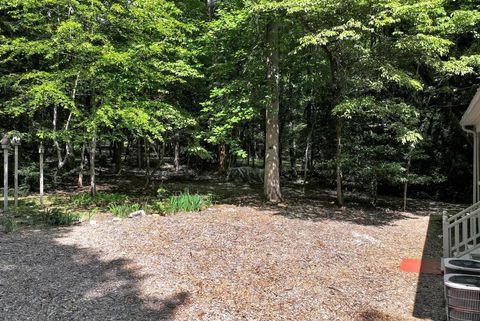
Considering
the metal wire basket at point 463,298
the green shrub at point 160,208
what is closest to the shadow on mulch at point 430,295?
the metal wire basket at point 463,298

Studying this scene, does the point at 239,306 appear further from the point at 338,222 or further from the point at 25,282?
the point at 338,222

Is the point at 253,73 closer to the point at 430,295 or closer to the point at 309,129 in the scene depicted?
the point at 309,129

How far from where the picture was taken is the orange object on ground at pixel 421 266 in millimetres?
5223

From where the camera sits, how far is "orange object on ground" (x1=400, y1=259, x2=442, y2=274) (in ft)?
17.1

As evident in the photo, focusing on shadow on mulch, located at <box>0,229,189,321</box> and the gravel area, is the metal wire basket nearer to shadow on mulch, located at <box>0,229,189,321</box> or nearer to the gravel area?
the gravel area

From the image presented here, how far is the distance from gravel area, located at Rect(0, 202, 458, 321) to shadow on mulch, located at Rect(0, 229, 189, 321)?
1 cm

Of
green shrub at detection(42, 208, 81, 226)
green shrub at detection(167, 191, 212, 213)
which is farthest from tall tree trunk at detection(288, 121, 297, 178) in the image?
green shrub at detection(42, 208, 81, 226)

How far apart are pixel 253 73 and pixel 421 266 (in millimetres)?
6983

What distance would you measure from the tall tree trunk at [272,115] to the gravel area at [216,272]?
9.02ft

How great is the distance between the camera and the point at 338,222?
8289mm

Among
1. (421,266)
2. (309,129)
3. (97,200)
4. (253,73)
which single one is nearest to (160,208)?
(97,200)

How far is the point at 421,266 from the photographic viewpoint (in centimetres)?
543

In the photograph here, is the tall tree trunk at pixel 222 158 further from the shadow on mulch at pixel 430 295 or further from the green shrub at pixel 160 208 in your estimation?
the shadow on mulch at pixel 430 295

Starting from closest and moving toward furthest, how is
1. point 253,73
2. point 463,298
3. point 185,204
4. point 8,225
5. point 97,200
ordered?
1. point 463,298
2. point 8,225
3. point 185,204
4. point 97,200
5. point 253,73
